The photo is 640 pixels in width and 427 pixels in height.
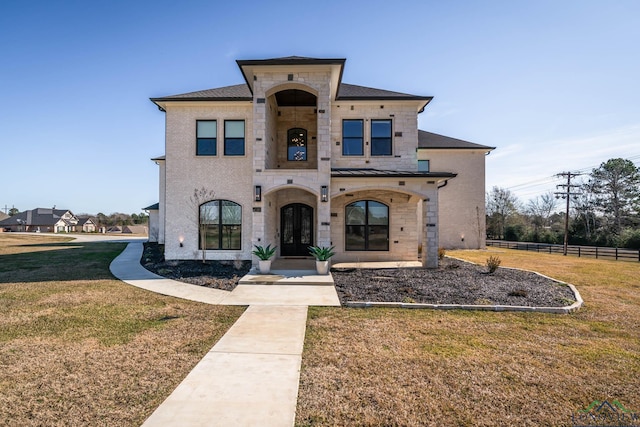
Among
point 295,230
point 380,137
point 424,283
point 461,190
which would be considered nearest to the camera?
point 424,283

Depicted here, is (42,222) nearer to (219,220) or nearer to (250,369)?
(219,220)

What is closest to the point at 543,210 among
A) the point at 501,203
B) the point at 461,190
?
the point at 501,203

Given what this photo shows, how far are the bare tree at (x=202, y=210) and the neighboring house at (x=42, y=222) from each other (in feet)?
259

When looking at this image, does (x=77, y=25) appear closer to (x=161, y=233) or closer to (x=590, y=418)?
(x=161, y=233)

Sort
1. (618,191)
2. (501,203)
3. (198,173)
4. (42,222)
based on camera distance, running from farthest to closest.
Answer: (42,222) → (501,203) → (618,191) → (198,173)

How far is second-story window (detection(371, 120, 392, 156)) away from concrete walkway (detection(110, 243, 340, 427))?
808cm

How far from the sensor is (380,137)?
13891mm

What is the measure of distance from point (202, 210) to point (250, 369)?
10.4 meters

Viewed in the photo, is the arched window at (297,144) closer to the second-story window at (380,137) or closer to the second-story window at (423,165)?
the second-story window at (380,137)

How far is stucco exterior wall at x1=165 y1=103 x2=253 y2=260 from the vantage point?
1313 centimetres

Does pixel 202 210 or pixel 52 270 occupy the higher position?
pixel 202 210

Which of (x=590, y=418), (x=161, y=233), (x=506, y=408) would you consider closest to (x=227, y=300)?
(x=506, y=408)

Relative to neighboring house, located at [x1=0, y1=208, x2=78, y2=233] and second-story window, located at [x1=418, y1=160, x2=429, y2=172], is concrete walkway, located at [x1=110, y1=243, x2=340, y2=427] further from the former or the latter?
neighboring house, located at [x1=0, y1=208, x2=78, y2=233]

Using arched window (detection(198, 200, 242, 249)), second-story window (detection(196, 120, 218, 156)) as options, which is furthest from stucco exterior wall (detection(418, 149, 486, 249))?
second-story window (detection(196, 120, 218, 156))
